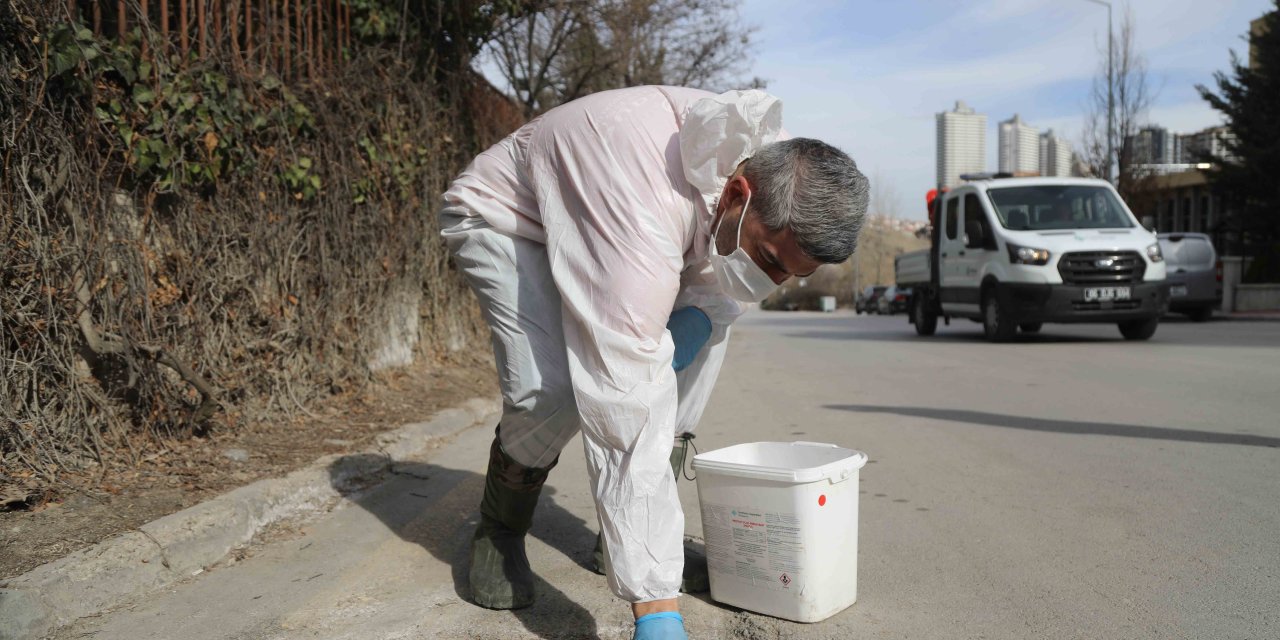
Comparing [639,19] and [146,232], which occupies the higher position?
[639,19]

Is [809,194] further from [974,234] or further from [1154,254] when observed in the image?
[1154,254]

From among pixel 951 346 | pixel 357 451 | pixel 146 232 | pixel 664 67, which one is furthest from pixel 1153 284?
pixel 146 232

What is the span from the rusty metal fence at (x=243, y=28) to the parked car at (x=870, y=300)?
1665 inches

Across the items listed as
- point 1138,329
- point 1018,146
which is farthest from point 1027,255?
point 1018,146

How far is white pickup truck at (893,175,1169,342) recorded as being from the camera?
11.6 m

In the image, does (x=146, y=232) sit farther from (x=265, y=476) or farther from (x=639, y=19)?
(x=639, y=19)

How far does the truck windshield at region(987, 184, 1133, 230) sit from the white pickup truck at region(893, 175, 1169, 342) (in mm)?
13

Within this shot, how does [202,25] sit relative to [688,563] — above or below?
above

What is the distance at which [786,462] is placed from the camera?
3139mm

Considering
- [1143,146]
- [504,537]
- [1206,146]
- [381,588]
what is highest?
[1206,146]

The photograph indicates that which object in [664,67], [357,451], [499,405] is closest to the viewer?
[357,451]

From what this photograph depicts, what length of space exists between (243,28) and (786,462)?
4.25 meters

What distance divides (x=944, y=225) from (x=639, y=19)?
5.44 m

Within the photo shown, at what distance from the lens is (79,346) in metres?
4.15
